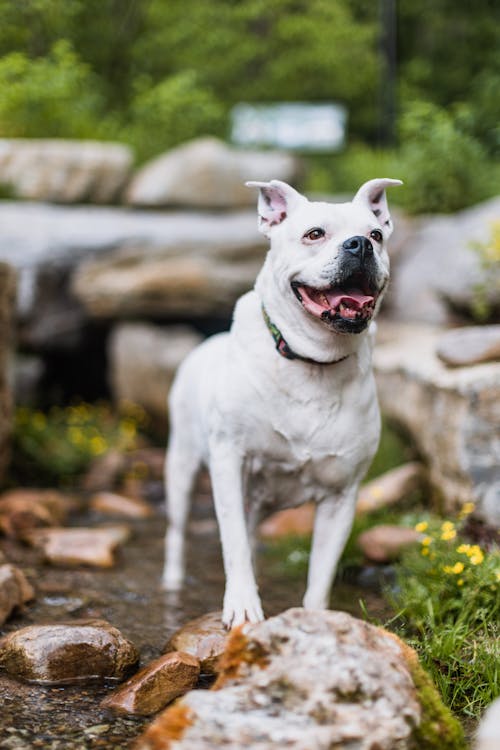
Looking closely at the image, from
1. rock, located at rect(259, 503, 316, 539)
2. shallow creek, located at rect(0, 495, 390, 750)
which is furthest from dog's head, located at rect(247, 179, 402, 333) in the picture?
rock, located at rect(259, 503, 316, 539)

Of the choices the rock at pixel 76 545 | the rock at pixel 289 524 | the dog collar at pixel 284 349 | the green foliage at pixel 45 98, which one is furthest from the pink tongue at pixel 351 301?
the green foliage at pixel 45 98

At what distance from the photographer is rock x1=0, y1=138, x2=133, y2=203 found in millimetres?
8930

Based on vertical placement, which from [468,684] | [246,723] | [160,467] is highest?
[246,723]

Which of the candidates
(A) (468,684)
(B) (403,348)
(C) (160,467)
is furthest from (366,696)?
(C) (160,467)

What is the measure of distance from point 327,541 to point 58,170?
645 centimetres

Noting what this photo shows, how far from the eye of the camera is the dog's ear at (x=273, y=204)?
340 centimetres

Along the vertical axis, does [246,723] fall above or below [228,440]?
below

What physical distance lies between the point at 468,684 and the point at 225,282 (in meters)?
5.82

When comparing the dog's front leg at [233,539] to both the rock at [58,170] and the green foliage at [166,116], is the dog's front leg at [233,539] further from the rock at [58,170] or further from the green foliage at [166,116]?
the green foliage at [166,116]

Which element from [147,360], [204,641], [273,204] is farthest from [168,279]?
[204,641]

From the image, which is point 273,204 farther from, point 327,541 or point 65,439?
point 65,439

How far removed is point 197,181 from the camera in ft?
30.8

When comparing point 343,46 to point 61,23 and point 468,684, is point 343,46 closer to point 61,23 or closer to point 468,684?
point 61,23

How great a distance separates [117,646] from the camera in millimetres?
3369
